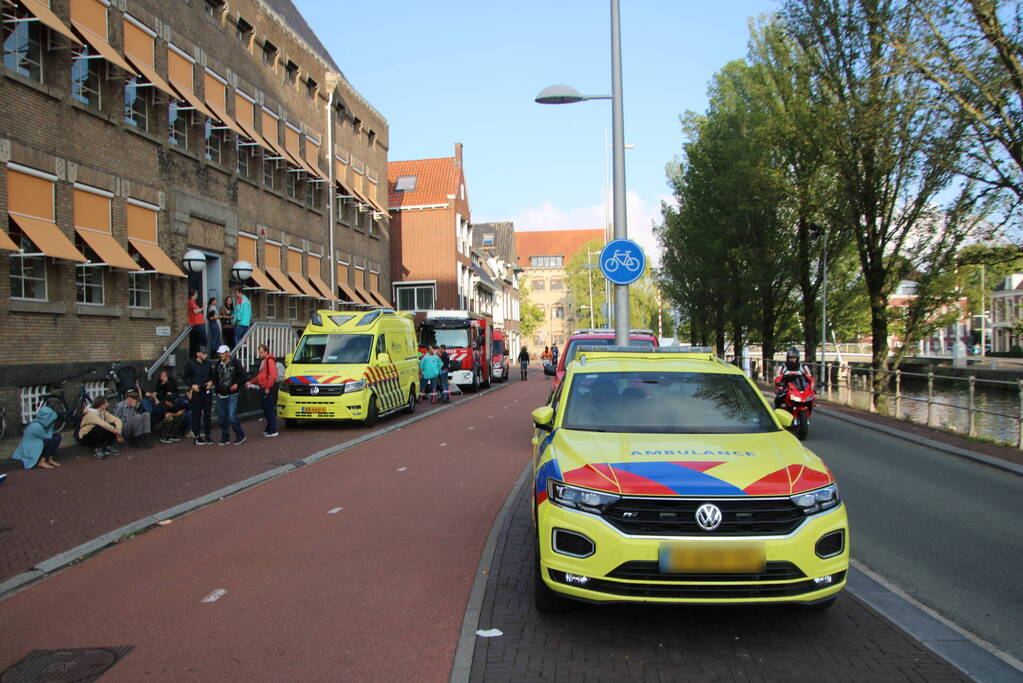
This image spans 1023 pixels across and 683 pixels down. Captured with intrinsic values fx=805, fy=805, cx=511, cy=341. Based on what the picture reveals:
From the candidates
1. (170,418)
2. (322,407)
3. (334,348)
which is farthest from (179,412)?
(334,348)

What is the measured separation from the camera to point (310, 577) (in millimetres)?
5801

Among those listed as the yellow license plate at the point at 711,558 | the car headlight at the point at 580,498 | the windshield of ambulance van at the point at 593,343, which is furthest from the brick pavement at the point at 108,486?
the yellow license plate at the point at 711,558

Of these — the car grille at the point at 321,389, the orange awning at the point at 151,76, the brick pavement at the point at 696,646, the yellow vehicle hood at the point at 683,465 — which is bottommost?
the brick pavement at the point at 696,646

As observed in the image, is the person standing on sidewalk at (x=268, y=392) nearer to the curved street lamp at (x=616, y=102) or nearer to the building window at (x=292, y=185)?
the curved street lamp at (x=616, y=102)

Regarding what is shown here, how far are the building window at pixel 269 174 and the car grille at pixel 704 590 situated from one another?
23.9 metres

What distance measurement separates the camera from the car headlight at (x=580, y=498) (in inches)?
169

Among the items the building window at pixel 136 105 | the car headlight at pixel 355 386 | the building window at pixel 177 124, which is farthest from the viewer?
the building window at pixel 177 124

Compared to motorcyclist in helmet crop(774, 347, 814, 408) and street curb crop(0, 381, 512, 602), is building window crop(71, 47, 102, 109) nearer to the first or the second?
street curb crop(0, 381, 512, 602)

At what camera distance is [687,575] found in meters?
4.16

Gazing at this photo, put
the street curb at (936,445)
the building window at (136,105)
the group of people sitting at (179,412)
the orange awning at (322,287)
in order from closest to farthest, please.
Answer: the street curb at (936,445)
the group of people sitting at (179,412)
the building window at (136,105)
the orange awning at (322,287)

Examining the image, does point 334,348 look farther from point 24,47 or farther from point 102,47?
point 24,47

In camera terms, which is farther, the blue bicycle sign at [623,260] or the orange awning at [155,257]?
the orange awning at [155,257]

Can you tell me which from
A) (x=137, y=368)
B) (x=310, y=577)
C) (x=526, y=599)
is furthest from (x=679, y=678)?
(x=137, y=368)

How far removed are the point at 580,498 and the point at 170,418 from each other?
38.5ft
